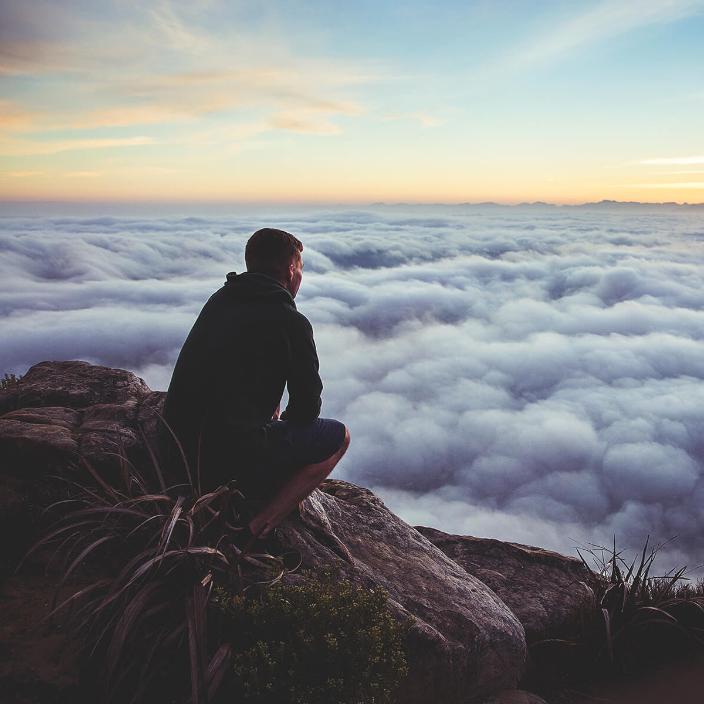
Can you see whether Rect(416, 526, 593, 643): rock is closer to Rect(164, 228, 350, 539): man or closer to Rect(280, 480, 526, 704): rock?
Rect(280, 480, 526, 704): rock

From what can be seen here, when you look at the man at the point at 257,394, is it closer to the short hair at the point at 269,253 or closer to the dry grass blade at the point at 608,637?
the short hair at the point at 269,253

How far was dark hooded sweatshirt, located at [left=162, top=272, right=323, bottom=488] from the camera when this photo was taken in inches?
115

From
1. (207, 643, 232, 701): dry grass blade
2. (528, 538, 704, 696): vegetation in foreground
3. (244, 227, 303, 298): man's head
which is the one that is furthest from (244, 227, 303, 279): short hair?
(528, 538, 704, 696): vegetation in foreground

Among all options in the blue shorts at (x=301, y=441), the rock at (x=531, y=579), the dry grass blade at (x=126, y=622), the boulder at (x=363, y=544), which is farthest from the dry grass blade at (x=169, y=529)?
the rock at (x=531, y=579)

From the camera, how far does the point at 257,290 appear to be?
9.89ft

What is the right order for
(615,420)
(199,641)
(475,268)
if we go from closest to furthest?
(199,641), (615,420), (475,268)

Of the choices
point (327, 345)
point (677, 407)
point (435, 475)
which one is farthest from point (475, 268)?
point (435, 475)

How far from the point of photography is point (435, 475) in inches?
2928

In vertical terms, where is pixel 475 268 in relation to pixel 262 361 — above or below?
below

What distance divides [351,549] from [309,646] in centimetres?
166

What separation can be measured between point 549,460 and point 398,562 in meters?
A: 75.2

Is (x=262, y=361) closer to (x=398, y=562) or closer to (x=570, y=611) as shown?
(x=398, y=562)

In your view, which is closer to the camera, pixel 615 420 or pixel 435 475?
pixel 435 475

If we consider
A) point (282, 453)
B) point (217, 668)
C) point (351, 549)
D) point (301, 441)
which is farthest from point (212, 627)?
point (351, 549)
